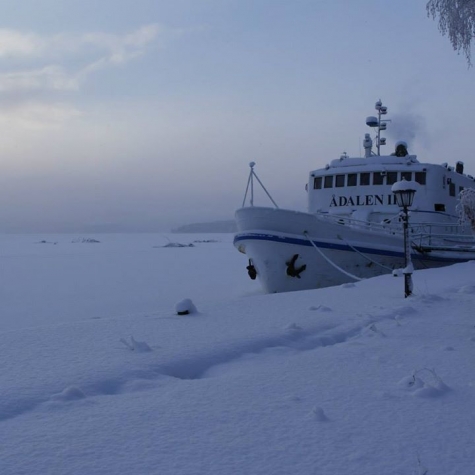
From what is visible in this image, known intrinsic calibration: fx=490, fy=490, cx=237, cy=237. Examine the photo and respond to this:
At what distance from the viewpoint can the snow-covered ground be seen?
2363 mm

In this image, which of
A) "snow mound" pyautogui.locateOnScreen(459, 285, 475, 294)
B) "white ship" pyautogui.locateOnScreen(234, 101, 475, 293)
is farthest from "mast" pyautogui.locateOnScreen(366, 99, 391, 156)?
"snow mound" pyautogui.locateOnScreen(459, 285, 475, 294)

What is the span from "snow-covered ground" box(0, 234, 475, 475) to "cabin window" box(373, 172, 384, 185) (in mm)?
10204

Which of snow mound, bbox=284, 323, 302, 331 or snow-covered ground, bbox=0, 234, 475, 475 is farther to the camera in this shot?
snow mound, bbox=284, 323, 302, 331

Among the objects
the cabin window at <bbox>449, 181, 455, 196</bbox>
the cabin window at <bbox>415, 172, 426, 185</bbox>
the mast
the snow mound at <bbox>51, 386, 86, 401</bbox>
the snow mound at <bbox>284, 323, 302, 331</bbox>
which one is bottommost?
the snow mound at <bbox>284, 323, 302, 331</bbox>

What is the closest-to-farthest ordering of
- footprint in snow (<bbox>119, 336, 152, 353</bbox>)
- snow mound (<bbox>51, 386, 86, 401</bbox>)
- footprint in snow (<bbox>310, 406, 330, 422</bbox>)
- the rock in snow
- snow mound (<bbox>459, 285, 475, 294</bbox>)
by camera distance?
footprint in snow (<bbox>310, 406, 330, 422</bbox>) < snow mound (<bbox>51, 386, 86, 401</bbox>) < footprint in snow (<bbox>119, 336, 152, 353</bbox>) < the rock in snow < snow mound (<bbox>459, 285, 475, 294</bbox>)

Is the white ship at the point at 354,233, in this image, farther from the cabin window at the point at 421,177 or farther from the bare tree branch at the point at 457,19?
the bare tree branch at the point at 457,19

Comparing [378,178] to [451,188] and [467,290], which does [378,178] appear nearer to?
[451,188]

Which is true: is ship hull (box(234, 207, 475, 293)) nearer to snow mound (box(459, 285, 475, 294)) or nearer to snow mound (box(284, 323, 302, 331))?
snow mound (box(459, 285, 475, 294))

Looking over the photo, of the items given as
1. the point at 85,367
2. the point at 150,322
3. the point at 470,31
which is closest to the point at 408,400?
the point at 85,367

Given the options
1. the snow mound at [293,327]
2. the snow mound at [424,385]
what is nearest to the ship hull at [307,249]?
the snow mound at [293,327]

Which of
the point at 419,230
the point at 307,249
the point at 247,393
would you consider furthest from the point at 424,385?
the point at 419,230

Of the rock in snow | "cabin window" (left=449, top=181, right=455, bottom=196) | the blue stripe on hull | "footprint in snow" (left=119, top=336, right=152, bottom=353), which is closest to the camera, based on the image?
"footprint in snow" (left=119, top=336, right=152, bottom=353)

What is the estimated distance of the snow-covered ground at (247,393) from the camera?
2.36m

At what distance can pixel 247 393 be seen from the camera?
3.35 metres
